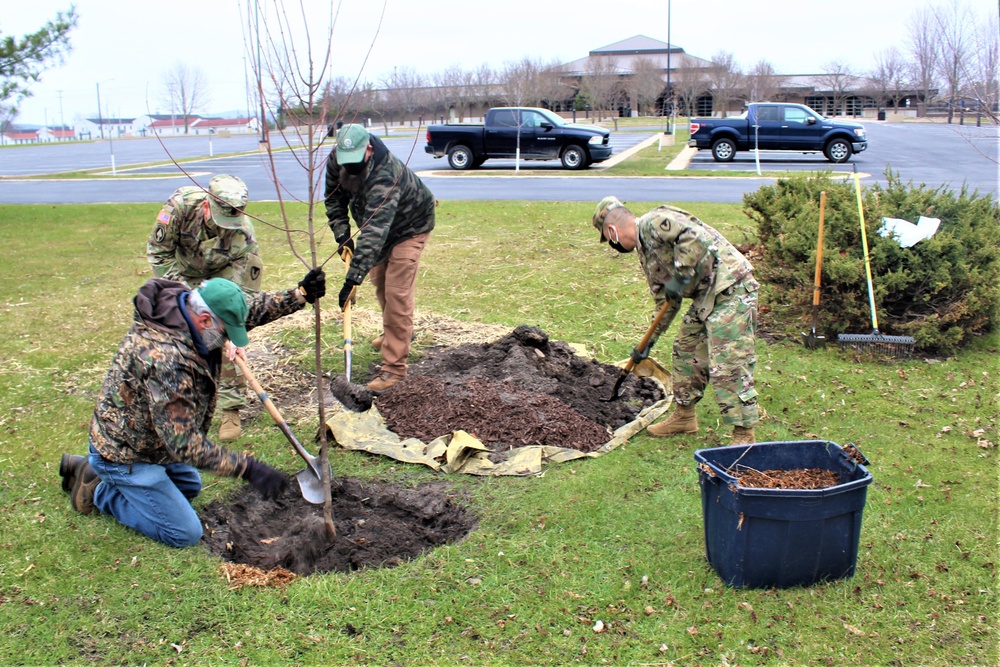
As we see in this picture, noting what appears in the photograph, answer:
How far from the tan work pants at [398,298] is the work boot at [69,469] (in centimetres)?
243

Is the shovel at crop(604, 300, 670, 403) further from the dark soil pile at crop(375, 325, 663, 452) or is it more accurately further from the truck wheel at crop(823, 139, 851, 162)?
the truck wheel at crop(823, 139, 851, 162)

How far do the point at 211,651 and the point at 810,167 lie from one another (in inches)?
820

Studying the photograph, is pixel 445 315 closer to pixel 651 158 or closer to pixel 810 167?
pixel 810 167

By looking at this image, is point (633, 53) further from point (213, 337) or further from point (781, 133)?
point (213, 337)

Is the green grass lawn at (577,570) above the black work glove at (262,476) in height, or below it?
below

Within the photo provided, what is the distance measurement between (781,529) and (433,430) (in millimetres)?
2608

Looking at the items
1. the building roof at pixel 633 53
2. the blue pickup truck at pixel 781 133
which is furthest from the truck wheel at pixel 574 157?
the building roof at pixel 633 53

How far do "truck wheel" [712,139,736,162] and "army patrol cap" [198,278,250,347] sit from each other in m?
21.5

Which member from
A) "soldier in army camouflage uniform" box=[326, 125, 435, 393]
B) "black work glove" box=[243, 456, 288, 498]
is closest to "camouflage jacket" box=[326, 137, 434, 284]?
"soldier in army camouflage uniform" box=[326, 125, 435, 393]

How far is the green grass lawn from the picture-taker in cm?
334

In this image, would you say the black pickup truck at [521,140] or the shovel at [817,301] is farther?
the black pickup truck at [521,140]

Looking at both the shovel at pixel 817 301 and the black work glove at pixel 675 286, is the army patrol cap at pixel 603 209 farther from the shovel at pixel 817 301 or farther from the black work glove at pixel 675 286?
the shovel at pixel 817 301

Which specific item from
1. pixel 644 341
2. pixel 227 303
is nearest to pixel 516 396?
pixel 644 341

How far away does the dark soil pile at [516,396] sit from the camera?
5395 millimetres
